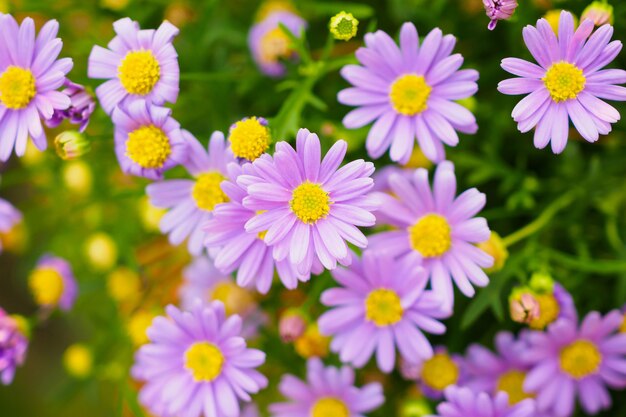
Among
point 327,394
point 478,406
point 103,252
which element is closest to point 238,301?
Answer: point 327,394

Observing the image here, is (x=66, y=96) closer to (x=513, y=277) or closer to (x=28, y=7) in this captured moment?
(x=28, y=7)

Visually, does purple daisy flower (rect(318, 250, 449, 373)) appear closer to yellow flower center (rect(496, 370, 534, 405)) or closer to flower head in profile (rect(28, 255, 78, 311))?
yellow flower center (rect(496, 370, 534, 405))

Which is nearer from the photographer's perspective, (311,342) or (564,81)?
(564,81)

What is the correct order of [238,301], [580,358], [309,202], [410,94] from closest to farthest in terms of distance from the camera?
[309,202], [410,94], [580,358], [238,301]

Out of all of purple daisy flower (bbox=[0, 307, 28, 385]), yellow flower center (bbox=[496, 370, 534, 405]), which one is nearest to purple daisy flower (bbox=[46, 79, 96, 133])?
purple daisy flower (bbox=[0, 307, 28, 385])

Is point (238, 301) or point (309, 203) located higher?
point (309, 203)

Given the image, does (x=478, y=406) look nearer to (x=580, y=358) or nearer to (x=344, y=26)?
(x=580, y=358)
